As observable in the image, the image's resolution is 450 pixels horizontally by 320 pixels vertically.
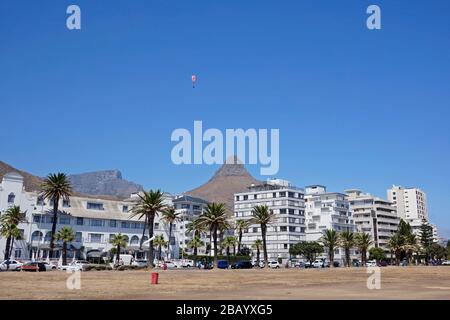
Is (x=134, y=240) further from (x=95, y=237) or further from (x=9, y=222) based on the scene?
(x=9, y=222)

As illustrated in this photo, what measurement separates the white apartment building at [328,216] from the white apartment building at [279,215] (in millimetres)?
5298

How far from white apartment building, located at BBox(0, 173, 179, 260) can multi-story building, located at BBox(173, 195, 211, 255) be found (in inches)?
741

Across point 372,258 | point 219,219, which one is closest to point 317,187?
point 372,258

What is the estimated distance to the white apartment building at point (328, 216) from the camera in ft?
532

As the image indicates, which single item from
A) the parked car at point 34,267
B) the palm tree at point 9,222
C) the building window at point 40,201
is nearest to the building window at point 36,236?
the building window at point 40,201

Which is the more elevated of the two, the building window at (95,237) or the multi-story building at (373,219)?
the multi-story building at (373,219)

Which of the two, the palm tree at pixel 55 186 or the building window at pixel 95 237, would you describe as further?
the building window at pixel 95 237

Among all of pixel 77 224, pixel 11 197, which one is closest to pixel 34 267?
pixel 11 197

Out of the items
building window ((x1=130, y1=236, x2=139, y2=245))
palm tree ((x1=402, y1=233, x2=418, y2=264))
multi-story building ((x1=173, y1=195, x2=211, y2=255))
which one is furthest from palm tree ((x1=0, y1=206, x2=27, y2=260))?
palm tree ((x1=402, y1=233, x2=418, y2=264))

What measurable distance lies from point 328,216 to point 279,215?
1886cm

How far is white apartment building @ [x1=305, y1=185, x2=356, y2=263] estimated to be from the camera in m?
162

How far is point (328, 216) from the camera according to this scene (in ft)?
536

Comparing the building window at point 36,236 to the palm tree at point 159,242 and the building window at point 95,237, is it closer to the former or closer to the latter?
the building window at point 95,237

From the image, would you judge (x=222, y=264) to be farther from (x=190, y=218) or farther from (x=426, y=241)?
(x=426, y=241)
